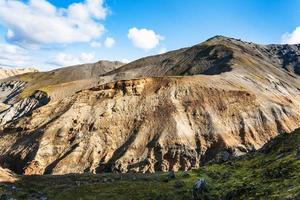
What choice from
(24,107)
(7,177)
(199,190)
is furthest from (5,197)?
(24,107)

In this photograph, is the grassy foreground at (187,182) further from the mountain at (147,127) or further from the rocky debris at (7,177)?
the mountain at (147,127)

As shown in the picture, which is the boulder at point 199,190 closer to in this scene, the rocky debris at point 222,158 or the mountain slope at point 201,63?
the rocky debris at point 222,158

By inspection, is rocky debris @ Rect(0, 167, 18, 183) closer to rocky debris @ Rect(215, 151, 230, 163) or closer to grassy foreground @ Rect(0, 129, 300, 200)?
grassy foreground @ Rect(0, 129, 300, 200)

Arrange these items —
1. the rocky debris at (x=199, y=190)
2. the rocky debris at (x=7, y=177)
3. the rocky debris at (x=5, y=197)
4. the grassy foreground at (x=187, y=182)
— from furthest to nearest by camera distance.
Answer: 1. the rocky debris at (x=7, y=177)
2. the rocky debris at (x=5, y=197)
3. the rocky debris at (x=199, y=190)
4. the grassy foreground at (x=187, y=182)

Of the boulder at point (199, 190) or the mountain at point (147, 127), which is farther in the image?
the mountain at point (147, 127)

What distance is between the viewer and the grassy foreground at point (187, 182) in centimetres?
2938

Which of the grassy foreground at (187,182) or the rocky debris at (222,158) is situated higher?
the rocky debris at (222,158)

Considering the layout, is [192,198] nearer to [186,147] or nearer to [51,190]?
[51,190]

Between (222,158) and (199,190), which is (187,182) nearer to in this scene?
(199,190)

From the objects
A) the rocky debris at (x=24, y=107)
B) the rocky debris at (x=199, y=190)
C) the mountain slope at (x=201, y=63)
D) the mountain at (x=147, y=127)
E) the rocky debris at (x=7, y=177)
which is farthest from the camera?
the rocky debris at (x=24, y=107)

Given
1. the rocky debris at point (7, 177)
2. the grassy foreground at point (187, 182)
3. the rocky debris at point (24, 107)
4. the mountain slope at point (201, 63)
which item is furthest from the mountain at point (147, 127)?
the rocky debris at point (24, 107)

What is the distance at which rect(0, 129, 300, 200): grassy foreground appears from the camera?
2938 centimetres

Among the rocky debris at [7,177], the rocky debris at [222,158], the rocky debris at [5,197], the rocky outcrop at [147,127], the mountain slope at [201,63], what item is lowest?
the rocky debris at [5,197]

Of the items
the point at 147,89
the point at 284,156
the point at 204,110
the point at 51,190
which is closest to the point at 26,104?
the point at 147,89
